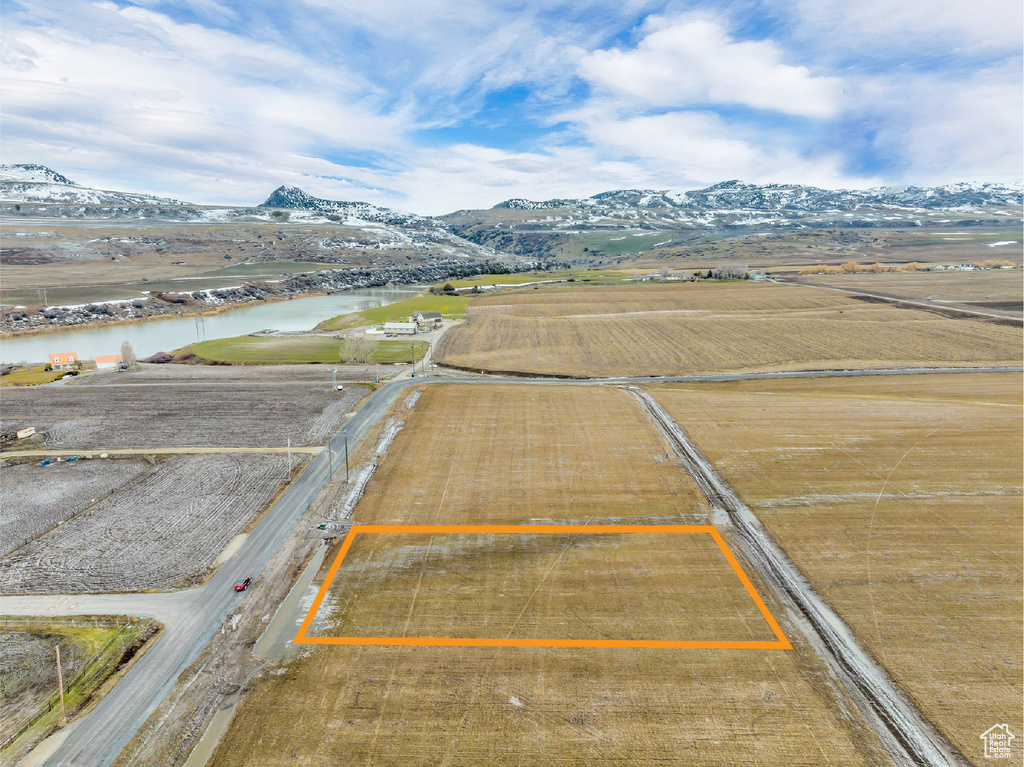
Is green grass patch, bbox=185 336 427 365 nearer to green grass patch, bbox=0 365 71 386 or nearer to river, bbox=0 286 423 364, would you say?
river, bbox=0 286 423 364

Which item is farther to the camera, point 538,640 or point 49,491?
point 49,491

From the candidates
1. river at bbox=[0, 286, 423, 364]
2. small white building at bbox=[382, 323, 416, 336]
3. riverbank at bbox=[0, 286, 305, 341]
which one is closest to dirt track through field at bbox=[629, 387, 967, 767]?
small white building at bbox=[382, 323, 416, 336]

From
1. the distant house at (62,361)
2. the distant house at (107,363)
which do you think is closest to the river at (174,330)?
the distant house at (62,361)

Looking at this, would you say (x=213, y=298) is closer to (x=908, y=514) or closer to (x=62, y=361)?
(x=62, y=361)

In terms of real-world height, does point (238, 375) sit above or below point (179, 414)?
above

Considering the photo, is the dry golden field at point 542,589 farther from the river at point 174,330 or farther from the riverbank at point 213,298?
the riverbank at point 213,298

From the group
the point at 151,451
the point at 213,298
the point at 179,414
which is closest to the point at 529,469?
the point at 151,451

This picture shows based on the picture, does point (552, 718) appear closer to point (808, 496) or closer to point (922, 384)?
point (808, 496)
